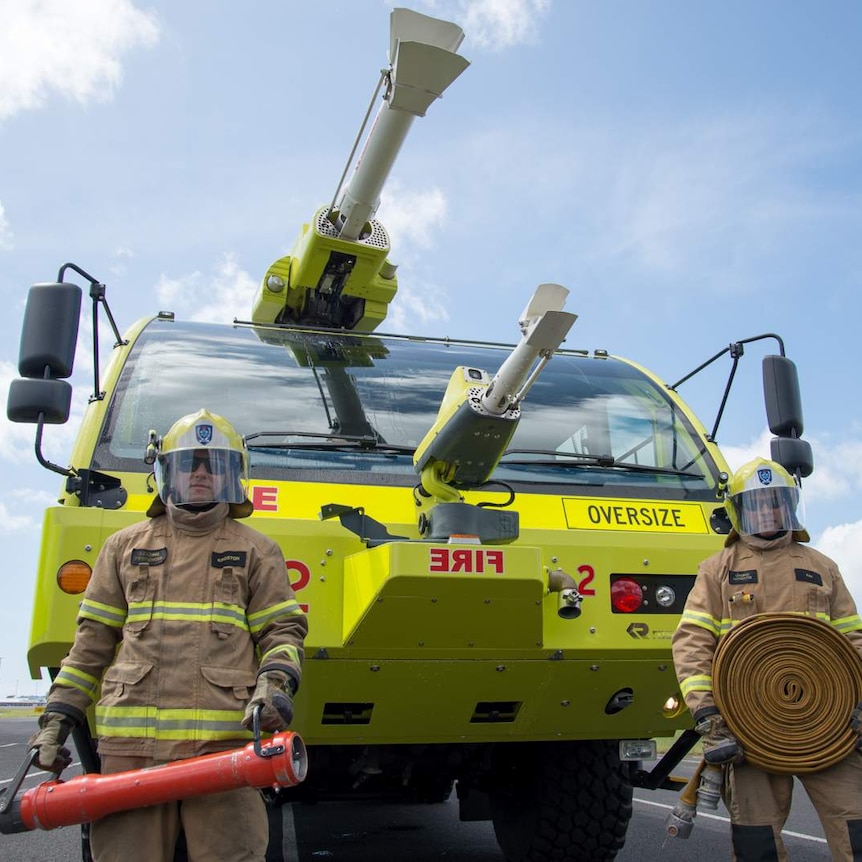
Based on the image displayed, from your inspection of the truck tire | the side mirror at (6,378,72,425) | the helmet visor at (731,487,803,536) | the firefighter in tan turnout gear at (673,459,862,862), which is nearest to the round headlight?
the firefighter in tan turnout gear at (673,459,862,862)

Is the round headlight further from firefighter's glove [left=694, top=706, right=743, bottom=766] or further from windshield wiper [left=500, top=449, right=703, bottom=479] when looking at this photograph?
windshield wiper [left=500, top=449, right=703, bottom=479]

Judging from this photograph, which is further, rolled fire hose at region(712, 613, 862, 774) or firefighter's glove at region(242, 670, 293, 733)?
rolled fire hose at region(712, 613, 862, 774)

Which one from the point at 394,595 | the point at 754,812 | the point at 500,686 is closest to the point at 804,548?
the point at 754,812

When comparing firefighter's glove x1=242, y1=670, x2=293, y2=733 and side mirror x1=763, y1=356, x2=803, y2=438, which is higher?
side mirror x1=763, y1=356, x2=803, y2=438

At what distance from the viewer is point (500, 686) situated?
369 centimetres

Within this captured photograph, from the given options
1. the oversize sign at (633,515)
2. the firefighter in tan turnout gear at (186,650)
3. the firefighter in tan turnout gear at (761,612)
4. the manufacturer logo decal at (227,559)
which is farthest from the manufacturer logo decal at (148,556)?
the firefighter in tan turnout gear at (761,612)

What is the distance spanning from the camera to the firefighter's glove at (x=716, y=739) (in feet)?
10.8

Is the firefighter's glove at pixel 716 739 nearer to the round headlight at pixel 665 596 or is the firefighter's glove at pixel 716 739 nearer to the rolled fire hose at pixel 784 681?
the rolled fire hose at pixel 784 681

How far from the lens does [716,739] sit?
3.32 m

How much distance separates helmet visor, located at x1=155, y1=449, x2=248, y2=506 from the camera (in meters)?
3.06

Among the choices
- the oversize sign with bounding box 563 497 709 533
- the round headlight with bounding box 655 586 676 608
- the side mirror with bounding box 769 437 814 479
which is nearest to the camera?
the round headlight with bounding box 655 586 676 608

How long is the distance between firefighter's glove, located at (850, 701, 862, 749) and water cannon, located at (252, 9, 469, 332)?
2.69 m

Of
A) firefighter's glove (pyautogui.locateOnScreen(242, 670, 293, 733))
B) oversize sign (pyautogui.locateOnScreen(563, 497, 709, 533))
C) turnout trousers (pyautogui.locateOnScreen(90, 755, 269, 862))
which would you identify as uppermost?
oversize sign (pyautogui.locateOnScreen(563, 497, 709, 533))

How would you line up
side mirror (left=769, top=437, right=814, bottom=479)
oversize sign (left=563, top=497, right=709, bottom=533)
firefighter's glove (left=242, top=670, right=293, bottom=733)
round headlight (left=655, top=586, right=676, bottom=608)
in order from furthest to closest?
side mirror (left=769, top=437, right=814, bottom=479)
oversize sign (left=563, top=497, right=709, bottom=533)
round headlight (left=655, top=586, right=676, bottom=608)
firefighter's glove (left=242, top=670, right=293, bottom=733)
